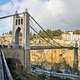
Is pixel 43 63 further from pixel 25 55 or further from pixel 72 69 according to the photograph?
pixel 25 55

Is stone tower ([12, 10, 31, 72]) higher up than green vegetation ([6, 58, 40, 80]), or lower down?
higher up

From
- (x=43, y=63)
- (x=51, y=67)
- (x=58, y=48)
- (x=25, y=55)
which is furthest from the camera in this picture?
(x=43, y=63)

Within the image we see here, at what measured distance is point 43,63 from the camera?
66625 mm

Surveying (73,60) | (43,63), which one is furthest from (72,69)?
(43,63)

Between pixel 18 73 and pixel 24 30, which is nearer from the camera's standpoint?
pixel 18 73

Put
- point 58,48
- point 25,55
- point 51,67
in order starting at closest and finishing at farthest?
point 25,55 < point 58,48 < point 51,67

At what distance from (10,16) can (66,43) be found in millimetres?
30533

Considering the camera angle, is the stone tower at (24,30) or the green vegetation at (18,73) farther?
the stone tower at (24,30)

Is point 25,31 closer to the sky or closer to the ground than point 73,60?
closer to the sky

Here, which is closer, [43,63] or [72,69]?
[72,69]

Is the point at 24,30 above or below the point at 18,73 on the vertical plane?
above

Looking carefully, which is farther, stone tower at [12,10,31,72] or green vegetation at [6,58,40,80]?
stone tower at [12,10,31,72]

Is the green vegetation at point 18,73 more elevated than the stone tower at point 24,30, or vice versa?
the stone tower at point 24,30

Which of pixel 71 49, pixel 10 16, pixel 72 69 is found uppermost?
pixel 10 16
